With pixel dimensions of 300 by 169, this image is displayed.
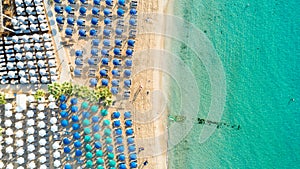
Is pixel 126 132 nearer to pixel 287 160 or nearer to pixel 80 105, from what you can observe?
pixel 80 105

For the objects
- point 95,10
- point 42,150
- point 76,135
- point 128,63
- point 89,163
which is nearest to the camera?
point 42,150

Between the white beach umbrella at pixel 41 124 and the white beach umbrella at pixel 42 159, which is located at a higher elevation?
the white beach umbrella at pixel 41 124

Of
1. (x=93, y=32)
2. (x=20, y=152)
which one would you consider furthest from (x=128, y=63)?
(x=20, y=152)

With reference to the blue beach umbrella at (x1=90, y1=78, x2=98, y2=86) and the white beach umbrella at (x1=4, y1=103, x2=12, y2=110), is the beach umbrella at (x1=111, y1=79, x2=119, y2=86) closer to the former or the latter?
the blue beach umbrella at (x1=90, y1=78, x2=98, y2=86)

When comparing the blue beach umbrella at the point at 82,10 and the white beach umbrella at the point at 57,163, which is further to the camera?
the blue beach umbrella at the point at 82,10

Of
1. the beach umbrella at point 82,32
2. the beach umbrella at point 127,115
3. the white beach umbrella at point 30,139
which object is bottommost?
the white beach umbrella at point 30,139

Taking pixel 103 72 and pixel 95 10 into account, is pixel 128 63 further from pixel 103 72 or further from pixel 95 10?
pixel 95 10

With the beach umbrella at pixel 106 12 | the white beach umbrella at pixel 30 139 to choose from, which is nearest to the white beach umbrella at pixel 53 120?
the white beach umbrella at pixel 30 139

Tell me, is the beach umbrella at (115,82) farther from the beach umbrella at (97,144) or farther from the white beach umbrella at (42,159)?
the white beach umbrella at (42,159)

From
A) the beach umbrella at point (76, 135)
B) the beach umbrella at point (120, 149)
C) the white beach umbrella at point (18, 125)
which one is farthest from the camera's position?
the beach umbrella at point (120, 149)
